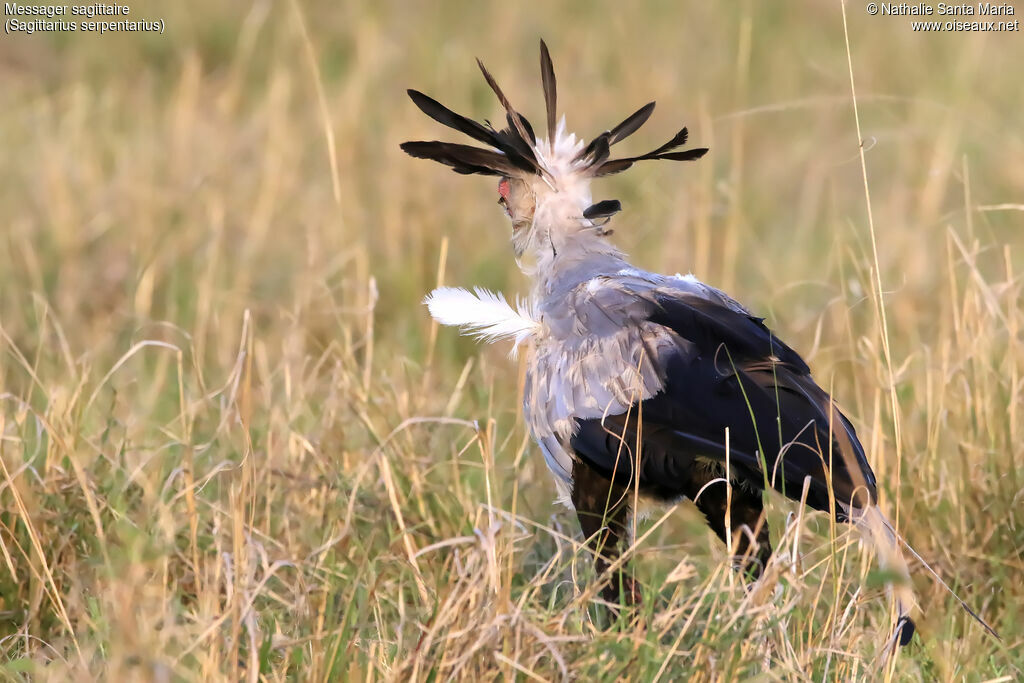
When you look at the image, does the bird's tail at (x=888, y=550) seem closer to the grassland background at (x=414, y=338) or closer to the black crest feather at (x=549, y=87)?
the grassland background at (x=414, y=338)

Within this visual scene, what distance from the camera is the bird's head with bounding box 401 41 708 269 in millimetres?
2807

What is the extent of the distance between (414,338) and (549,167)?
1688 millimetres

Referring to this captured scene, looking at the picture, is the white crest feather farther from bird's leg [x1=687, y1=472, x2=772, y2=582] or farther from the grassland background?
bird's leg [x1=687, y1=472, x2=772, y2=582]

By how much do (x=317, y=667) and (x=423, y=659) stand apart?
0.18 metres

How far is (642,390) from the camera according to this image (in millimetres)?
2461

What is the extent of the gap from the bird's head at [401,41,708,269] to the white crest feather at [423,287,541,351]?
0.17 m

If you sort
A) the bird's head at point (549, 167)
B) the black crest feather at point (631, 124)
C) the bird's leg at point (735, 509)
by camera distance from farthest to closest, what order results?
the black crest feather at point (631, 124) < the bird's head at point (549, 167) < the bird's leg at point (735, 509)

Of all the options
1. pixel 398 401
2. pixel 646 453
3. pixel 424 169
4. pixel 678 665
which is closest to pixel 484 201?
pixel 424 169

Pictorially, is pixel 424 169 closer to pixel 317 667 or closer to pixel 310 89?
pixel 310 89

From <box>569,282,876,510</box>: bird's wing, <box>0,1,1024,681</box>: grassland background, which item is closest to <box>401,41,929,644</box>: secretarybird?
<box>569,282,876,510</box>: bird's wing

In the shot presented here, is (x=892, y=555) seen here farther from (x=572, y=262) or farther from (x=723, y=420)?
(x=572, y=262)

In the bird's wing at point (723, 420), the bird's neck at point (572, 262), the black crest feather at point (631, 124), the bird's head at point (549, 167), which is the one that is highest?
the black crest feather at point (631, 124)

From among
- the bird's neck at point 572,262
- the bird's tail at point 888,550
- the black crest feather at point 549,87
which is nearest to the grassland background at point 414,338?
the bird's tail at point 888,550

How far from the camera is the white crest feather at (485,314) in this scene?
8.96ft
